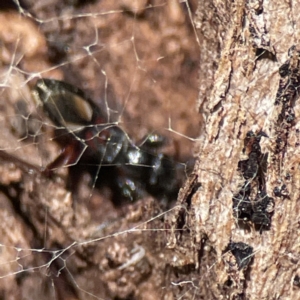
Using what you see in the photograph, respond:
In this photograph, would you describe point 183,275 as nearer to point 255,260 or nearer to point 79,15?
point 255,260

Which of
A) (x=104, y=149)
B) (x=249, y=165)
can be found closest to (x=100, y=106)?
(x=104, y=149)

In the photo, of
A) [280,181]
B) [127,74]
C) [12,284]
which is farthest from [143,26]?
[12,284]
